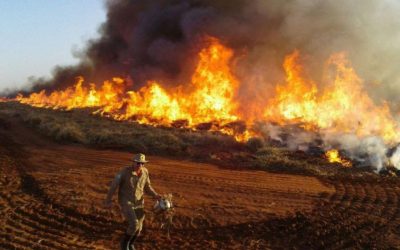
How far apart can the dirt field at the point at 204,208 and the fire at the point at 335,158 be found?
7.88 ft

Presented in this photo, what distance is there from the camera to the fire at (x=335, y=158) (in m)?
19.2

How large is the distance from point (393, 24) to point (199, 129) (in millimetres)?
15822

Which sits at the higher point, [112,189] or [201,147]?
[201,147]

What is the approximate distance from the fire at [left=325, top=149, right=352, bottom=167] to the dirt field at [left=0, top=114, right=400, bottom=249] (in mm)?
2401

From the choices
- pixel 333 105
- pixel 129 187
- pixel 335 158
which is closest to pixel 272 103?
pixel 333 105

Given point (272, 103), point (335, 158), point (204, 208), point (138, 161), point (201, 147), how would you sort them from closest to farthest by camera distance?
point (138, 161)
point (204, 208)
point (335, 158)
point (201, 147)
point (272, 103)

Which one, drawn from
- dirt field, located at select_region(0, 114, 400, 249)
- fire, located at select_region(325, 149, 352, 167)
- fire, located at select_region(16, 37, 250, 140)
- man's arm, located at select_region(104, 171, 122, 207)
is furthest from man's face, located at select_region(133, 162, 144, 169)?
fire, located at select_region(16, 37, 250, 140)

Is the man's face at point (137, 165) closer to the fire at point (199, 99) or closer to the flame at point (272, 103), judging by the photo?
the flame at point (272, 103)

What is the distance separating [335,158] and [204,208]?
10.1m

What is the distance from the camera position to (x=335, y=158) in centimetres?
1981

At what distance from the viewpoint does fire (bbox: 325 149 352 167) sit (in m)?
19.2

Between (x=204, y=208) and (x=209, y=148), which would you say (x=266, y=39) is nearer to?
(x=209, y=148)

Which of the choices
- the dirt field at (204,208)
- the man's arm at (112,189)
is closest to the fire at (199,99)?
the dirt field at (204,208)

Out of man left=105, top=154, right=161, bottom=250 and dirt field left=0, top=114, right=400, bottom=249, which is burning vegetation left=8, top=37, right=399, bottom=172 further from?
man left=105, top=154, right=161, bottom=250
